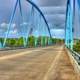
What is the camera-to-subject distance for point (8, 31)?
7288 cm

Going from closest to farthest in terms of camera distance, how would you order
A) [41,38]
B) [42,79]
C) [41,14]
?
[42,79], [41,14], [41,38]

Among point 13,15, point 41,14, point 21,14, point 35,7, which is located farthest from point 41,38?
point 13,15

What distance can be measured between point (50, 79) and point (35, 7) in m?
99.6

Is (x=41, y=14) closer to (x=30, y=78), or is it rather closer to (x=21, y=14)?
(x=21, y=14)

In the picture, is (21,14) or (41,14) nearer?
(21,14)

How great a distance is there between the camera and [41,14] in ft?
424

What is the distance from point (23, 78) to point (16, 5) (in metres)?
68.4

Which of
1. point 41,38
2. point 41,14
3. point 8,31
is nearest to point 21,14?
point 8,31

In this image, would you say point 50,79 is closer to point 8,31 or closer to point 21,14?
point 8,31

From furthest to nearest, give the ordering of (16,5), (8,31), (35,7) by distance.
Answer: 1. (35,7)
2. (16,5)
3. (8,31)

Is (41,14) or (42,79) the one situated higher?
(41,14)

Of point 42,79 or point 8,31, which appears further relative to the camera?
point 8,31

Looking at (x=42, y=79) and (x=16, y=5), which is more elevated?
(x=16, y=5)

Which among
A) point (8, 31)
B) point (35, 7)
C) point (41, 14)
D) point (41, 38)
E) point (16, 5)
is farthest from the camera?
point (41, 38)
